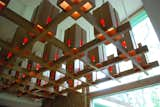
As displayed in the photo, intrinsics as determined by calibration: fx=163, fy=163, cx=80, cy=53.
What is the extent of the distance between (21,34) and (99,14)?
1.01 meters

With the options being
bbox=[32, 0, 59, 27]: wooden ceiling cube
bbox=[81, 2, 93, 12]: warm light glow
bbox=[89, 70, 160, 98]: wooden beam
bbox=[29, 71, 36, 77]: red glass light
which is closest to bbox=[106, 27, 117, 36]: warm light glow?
bbox=[81, 2, 93, 12]: warm light glow

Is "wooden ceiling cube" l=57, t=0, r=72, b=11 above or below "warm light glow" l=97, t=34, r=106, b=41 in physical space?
above

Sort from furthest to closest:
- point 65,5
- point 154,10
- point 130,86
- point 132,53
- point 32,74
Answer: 1. point 130,86
2. point 32,74
3. point 132,53
4. point 65,5
5. point 154,10

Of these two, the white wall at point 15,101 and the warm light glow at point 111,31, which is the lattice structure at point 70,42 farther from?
the white wall at point 15,101

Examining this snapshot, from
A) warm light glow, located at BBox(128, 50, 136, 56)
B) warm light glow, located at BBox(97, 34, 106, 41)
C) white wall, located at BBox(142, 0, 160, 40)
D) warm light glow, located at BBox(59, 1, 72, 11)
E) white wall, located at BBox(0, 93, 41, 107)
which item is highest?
warm light glow, located at BBox(59, 1, 72, 11)

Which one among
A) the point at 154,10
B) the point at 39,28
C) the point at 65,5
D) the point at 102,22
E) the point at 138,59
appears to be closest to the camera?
the point at 154,10

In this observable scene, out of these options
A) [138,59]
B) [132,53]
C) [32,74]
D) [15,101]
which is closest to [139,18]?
[138,59]

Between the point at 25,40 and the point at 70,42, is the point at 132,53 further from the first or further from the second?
the point at 25,40

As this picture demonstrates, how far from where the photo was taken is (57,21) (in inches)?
60.2

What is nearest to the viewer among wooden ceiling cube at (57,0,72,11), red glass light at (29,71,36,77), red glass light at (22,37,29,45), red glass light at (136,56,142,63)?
wooden ceiling cube at (57,0,72,11)

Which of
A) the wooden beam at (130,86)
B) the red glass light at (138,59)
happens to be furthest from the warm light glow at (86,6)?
the wooden beam at (130,86)

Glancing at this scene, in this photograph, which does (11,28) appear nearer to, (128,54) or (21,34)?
(21,34)

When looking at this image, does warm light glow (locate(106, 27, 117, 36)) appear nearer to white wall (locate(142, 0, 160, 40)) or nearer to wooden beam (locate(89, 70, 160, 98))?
white wall (locate(142, 0, 160, 40))

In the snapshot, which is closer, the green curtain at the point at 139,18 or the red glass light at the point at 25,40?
the red glass light at the point at 25,40
